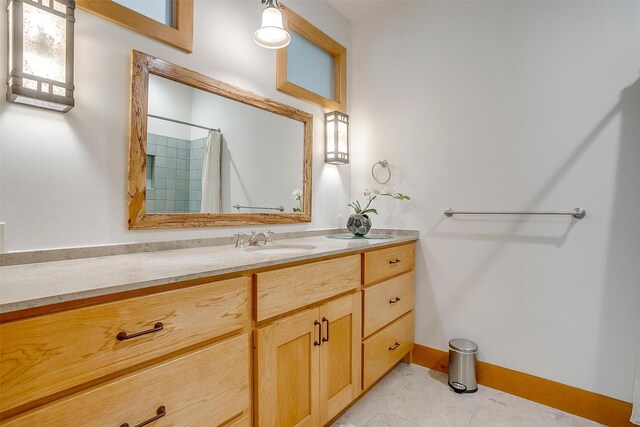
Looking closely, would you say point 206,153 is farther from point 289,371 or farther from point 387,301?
point 387,301

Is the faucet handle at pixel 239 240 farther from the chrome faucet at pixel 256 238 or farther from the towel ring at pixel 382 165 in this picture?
the towel ring at pixel 382 165

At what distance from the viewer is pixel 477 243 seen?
2.03m

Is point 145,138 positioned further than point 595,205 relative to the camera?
No

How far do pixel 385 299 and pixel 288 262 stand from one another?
2.91 feet

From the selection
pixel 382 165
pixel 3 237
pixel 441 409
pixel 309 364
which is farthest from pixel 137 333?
pixel 382 165

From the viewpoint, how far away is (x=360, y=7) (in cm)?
245

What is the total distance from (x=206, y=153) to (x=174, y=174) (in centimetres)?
21

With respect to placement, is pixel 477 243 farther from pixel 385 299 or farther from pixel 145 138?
pixel 145 138

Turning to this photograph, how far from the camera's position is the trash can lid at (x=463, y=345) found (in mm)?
1896

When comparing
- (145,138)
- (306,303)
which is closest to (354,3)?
(145,138)

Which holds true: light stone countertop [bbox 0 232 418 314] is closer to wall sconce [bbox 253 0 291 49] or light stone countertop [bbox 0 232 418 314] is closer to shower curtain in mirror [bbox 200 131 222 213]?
shower curtain in mirror [bbox 200 131 222 213]

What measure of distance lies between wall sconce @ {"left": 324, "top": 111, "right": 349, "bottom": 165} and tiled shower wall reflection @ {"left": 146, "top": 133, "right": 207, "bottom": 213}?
1.03 metres

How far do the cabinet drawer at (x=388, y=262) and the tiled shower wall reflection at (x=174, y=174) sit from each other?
972mm

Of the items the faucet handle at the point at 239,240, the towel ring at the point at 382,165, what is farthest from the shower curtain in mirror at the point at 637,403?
the faucet handle at the point at 239,240
